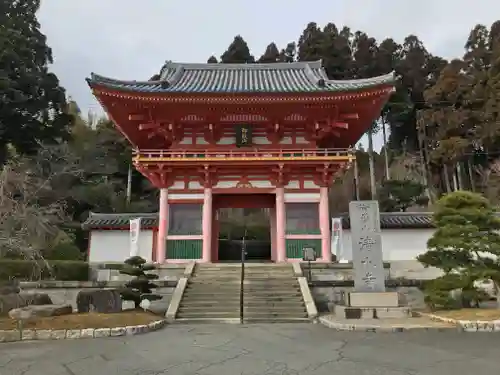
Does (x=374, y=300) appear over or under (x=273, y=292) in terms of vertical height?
under

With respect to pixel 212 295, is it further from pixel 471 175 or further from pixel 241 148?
pixel 471 175

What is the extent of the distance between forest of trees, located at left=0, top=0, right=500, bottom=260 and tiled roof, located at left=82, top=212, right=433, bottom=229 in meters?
3.96

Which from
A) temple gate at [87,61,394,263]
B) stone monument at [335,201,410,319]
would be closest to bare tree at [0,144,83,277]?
temple gate at [87,61,394,263]

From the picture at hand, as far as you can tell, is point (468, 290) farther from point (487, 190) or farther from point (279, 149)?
point (487, 190)

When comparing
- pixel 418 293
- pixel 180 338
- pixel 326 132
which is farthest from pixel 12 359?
pixel 326 132

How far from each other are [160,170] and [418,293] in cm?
1190

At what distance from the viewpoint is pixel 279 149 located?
19172 mm

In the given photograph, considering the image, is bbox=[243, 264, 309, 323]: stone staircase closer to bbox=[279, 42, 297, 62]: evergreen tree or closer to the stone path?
the stone path

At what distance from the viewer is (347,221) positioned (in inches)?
794

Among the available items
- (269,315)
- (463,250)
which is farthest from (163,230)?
(463,250)

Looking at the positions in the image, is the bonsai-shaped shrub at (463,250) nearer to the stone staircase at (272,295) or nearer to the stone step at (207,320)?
the stone staircase at (272,295)

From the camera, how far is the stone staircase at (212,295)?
1243 cm

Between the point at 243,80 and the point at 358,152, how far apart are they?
28880 mm

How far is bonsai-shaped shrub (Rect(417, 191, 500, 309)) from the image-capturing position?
12.5 m
